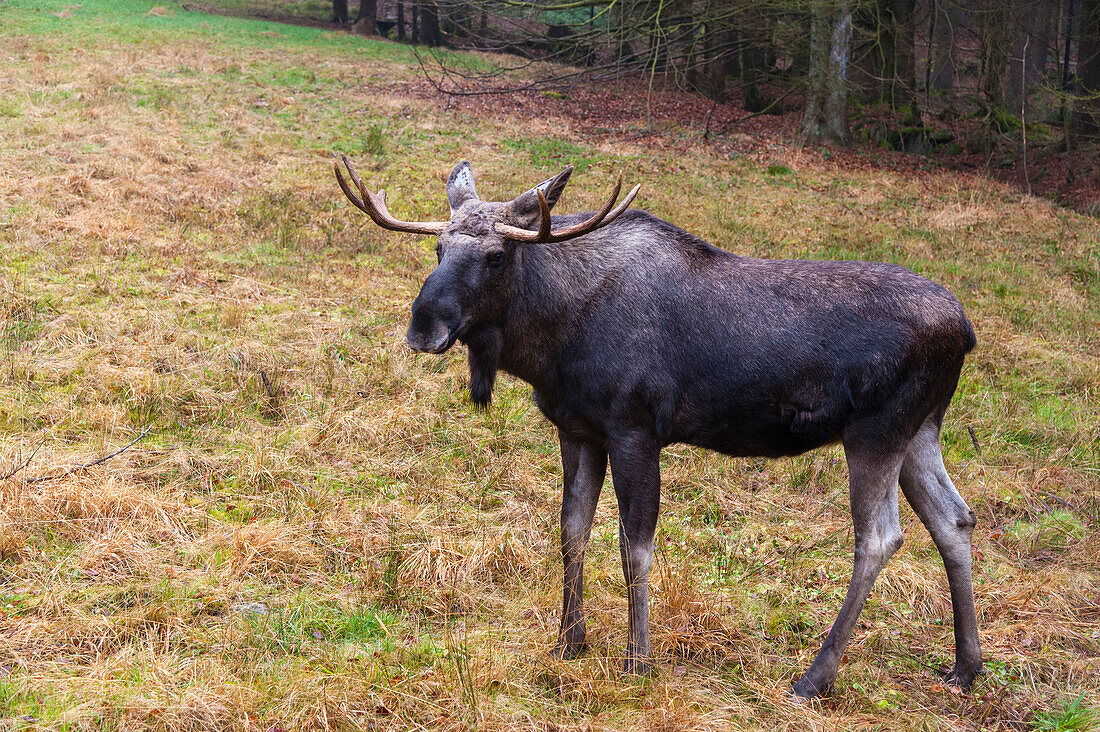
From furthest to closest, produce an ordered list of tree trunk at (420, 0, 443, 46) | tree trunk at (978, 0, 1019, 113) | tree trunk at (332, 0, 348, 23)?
tree trunk at (332, 0, 348, 23)
tree trunk at (420, 0, 443, 46)
tree trunk at (978, 0, 1019, 113)

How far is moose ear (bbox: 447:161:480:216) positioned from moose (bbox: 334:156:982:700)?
0.06ft

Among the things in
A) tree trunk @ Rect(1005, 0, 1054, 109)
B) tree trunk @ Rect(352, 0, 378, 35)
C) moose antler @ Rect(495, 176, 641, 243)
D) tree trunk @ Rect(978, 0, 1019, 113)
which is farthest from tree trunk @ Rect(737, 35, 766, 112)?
moose antler @ Rect(495, 176, 641, 243)

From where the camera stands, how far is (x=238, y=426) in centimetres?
693

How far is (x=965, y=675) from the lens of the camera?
4.75 meters

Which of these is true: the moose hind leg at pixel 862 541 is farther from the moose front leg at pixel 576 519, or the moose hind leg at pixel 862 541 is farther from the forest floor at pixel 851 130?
the forest floor at pixel 851 130

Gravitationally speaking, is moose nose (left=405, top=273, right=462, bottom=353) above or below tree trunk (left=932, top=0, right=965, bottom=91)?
below

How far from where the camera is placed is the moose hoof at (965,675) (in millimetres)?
4727

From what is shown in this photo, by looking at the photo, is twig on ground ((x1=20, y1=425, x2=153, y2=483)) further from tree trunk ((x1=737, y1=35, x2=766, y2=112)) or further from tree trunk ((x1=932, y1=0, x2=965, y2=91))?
tree trunk ((x1=737, y1=35, x2=766, y2=112))

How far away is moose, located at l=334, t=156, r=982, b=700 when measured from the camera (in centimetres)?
442

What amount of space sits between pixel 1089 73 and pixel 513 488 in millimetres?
22073

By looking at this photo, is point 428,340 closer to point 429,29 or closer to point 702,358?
point 702,358

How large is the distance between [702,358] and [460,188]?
1638 millimetres

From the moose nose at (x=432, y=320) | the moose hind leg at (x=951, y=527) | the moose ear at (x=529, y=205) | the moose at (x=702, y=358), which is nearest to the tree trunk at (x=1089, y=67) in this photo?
the moose hind leg at (x=951, y=527)

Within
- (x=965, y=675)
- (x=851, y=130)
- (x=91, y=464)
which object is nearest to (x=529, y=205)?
(x=965, y=675)
